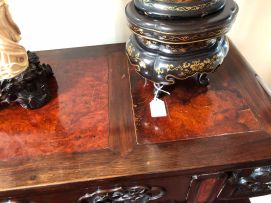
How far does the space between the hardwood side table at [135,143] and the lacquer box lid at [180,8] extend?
0.77 feet

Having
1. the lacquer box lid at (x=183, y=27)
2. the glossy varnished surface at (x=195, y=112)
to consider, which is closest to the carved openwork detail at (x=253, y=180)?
the glossy varnished surface at (x=195, y=112)

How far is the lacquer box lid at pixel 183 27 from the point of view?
1.76 feet

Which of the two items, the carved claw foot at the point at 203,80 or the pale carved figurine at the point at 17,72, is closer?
the pale carved figurine at the point at 17,72

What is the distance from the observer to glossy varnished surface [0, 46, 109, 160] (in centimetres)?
59

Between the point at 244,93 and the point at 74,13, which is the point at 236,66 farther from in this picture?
the point at 74,13

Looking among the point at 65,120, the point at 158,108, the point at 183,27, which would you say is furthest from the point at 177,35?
the point at 65,120

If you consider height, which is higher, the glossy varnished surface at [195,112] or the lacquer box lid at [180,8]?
the lacquer box lid at [180,8]

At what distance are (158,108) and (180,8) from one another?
251 mm

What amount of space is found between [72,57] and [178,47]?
0.40 meters

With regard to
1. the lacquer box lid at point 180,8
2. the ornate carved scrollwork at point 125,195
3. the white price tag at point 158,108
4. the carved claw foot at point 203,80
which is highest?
the lacquer box lid at point 180,8

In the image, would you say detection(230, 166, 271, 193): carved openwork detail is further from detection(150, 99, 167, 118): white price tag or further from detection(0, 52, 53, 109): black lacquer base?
detection(0, 52, 53, 109): black lacquer base

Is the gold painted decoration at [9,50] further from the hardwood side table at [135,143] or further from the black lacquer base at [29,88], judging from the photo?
the hardwood side table at [135,143]

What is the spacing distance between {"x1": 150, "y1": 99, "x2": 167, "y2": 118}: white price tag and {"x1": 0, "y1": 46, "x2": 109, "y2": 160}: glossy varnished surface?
12cm

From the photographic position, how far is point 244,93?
70cm
